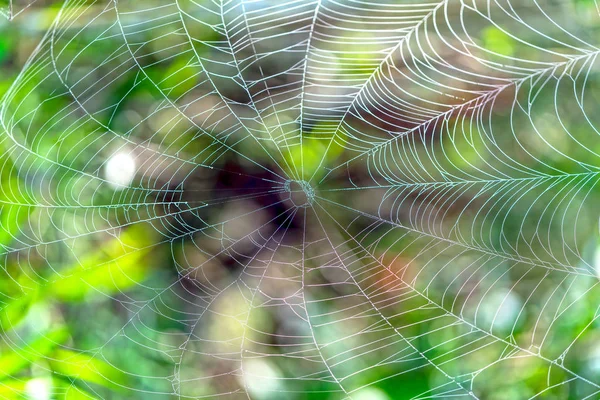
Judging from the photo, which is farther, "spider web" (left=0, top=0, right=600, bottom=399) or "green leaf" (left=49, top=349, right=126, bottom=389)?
"green leaf" (left=49, top=349, right=126, bottom=389)

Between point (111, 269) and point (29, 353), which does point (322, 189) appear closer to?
point (111, 269)

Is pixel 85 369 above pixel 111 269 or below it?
below

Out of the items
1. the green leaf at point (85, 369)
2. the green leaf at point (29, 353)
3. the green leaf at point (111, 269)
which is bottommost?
the green leaf at point (85, 369)

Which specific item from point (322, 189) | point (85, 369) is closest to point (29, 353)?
point (85, 369)

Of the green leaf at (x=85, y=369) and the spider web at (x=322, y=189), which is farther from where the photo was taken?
the green leaf at (x=85, y=369)

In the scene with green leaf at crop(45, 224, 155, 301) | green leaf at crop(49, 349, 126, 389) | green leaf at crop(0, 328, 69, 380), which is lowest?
green leaf at crop(49, 349, 126, 389)

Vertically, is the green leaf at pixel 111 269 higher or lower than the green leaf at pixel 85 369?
higher

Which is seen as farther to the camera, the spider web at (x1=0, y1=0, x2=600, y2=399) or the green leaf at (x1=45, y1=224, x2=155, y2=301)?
the green leaf at (x1=45, y1=224, x2=155, y2=301)

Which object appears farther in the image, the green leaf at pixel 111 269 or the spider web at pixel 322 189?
the green leaf at pixel 111 269

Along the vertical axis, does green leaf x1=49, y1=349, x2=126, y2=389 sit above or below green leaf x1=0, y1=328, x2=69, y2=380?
below
